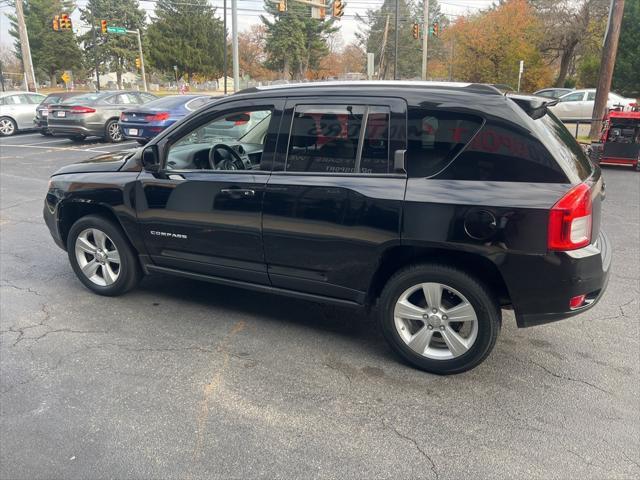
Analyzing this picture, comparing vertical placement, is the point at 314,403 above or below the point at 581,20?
below

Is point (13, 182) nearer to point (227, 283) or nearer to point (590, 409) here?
point (227, 283)

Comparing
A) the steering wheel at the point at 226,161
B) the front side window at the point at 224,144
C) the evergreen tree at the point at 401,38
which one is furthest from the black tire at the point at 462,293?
the evergreen tree at the point at 401,38

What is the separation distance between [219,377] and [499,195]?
210cm

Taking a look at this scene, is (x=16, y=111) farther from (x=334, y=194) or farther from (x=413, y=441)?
(x=413, y=441)

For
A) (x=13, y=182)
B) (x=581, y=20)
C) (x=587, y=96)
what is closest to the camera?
(x=13, y=182)

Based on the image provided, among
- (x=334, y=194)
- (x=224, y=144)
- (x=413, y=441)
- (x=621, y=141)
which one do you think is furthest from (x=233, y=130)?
(x=621, y=141)

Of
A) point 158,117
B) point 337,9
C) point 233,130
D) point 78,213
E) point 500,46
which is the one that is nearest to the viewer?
point 233,130

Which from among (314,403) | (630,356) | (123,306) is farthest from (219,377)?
(630,356)

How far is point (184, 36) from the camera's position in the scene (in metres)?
65.6

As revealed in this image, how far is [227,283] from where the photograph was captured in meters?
4.06

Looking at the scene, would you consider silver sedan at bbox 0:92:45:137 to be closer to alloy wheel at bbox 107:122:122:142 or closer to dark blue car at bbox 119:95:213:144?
alloy wheel at bbox 107:122:122:142

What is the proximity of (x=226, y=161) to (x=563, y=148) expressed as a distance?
103 inches

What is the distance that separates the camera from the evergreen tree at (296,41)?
61.6 metres

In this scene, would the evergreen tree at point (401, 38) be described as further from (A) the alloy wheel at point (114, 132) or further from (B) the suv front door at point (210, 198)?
(B) the suv front door at point (210, 198)
